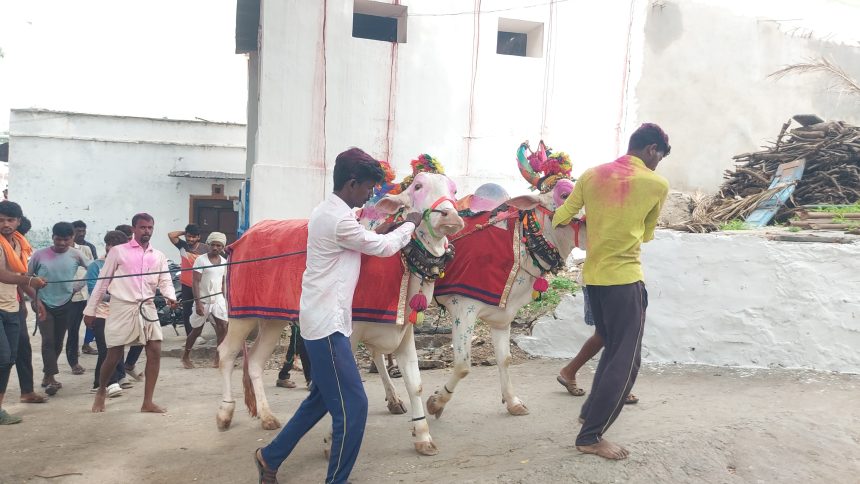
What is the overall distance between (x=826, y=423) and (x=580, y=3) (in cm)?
846

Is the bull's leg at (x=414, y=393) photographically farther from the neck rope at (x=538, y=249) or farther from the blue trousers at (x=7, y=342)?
the blue trousers at (x=7, y=342)

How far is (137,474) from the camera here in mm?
4434

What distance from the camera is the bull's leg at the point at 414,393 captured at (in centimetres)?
448

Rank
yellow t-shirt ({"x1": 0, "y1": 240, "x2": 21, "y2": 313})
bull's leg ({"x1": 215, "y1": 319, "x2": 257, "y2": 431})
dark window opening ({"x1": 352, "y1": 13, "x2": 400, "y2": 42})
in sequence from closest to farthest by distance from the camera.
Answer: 1. bull's leg ({"x1": 215, "y1": 319, "x2": 257, "y2": 431})
2. yellow t-shirt ({"x1": 0, "y1": 240, "x2": 21, "y2": 313})
3. dark window opening ({"x1": 352, "y1": 13, "x2": 400, "y2": 42})

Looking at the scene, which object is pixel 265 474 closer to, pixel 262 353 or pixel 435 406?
pixel 435 406

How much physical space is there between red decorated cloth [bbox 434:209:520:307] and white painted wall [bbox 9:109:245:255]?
14648 mm

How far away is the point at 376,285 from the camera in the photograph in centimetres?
455

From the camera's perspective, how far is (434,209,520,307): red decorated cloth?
5133 mm

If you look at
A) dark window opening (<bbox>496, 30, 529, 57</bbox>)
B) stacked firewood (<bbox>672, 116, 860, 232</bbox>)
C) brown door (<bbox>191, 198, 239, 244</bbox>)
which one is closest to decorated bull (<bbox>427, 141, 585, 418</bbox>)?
stacked firewood (<bbox>672, 116, 860, 232</bbox>)

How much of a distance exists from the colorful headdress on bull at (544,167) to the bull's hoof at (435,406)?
5.86ft

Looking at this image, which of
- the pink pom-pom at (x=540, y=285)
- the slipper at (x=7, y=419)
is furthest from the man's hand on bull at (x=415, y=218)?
the slipper at (x=7, y=419)

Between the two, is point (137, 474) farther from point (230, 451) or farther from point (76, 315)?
point (76, 315)

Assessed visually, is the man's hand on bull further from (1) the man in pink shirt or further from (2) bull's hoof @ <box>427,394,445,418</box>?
(1) the man in pink shirt

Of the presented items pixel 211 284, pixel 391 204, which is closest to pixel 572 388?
pixel 391 204
